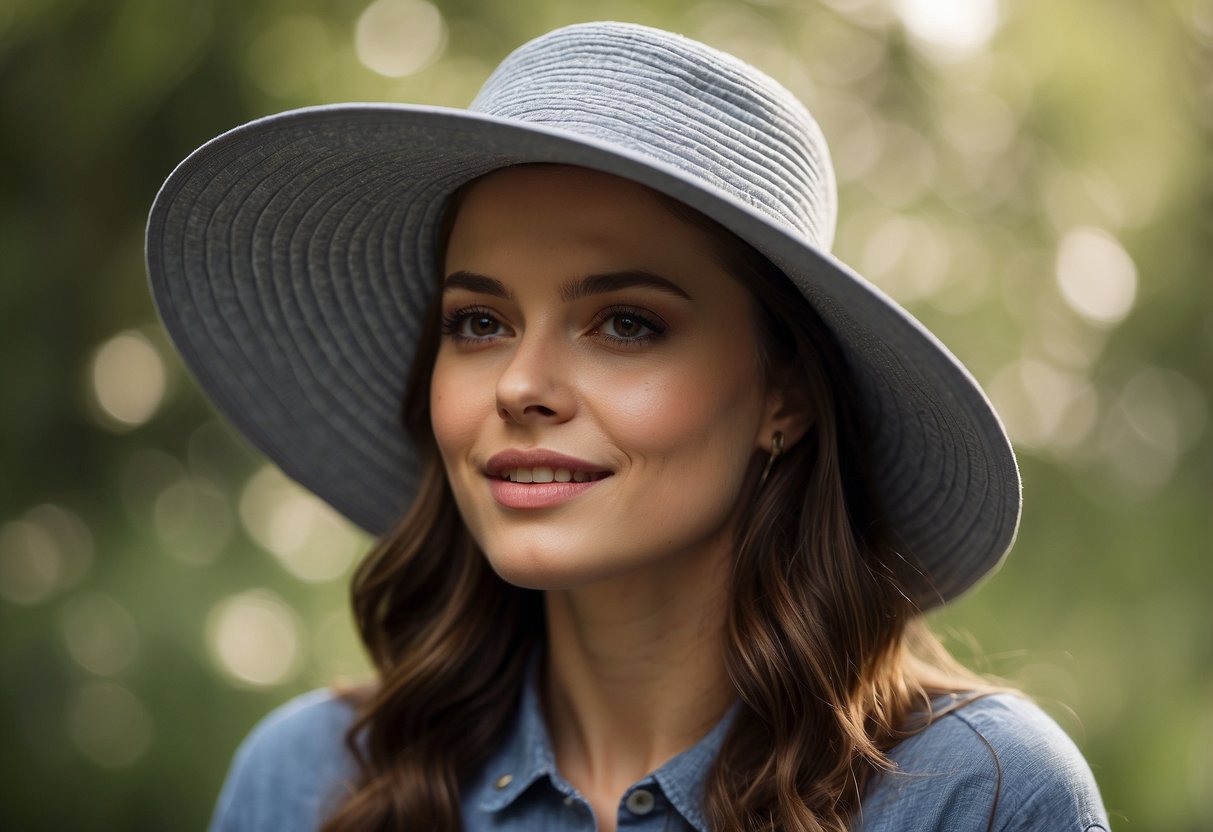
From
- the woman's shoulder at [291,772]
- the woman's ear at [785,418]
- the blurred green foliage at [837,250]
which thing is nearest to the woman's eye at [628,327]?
the woman's ear at [785,418]

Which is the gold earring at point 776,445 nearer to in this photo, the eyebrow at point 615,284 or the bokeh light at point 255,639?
the eyebrow at point 615,284

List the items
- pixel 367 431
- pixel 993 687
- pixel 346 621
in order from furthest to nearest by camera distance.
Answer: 1. pixel 346 621
2. pixel 367 431
3. pixel 993 687

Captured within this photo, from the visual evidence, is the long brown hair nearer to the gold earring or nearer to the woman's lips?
the gold earring

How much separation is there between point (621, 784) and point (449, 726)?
341mm

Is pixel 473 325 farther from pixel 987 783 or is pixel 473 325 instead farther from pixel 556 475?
pixel 987 783

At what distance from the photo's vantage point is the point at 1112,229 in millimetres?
3117

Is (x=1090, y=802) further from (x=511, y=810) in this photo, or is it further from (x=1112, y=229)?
(x=1112, y=229)

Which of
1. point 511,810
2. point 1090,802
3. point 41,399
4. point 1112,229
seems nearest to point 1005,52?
point 1112,229

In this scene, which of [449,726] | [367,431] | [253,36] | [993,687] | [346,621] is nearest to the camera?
[993,687]

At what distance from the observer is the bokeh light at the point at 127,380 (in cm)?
282

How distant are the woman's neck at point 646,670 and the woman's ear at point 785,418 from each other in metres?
0.21

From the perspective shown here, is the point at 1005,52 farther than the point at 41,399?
Yes

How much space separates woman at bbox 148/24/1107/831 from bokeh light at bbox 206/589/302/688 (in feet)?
1.50

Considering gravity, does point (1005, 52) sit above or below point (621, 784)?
above
